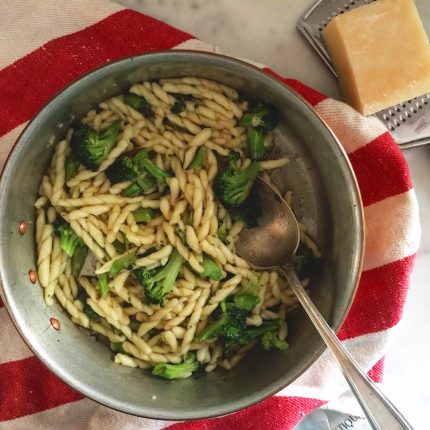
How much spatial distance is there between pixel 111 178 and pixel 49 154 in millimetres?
161

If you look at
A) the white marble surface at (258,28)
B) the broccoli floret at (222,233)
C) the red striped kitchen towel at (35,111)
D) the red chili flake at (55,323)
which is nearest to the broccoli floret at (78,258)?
the red chili flake at (55,323)

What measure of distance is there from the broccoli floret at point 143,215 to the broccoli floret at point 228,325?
0.28 m

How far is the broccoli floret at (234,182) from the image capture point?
1570 mm

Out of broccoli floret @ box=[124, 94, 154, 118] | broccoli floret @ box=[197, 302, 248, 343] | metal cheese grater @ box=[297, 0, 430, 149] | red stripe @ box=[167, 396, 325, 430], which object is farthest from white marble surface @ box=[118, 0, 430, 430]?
broccoli floret @ box=[197, 302, 248, 343]

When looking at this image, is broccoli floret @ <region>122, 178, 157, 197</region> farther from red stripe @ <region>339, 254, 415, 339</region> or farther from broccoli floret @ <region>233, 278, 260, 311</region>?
red stripe @ <region>339, 254, 415, 339</region>

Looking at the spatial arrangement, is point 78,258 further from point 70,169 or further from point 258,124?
point 258,124

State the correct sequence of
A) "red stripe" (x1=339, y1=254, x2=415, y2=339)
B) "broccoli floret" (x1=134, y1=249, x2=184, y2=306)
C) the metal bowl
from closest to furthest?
the metal bowl
"broccoli floret" (x1=134, y1=249, x2=184, y2=306)
"red stripe" (x1=339, y1=254, x2=415, y2=339)

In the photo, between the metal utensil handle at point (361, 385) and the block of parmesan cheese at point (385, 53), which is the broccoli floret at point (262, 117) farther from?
the metal utensil handle at point (361, 385)

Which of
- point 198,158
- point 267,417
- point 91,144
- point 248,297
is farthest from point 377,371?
point 91,144

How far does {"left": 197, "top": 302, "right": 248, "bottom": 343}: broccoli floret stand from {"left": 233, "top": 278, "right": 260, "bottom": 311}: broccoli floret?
1 cm

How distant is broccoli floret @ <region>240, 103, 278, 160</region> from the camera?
1602mm

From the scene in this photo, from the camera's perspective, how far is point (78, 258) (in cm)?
164

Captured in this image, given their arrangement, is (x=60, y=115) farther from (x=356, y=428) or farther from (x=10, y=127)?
(x=356, y=428)

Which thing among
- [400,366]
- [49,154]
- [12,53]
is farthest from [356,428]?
[12,53]
